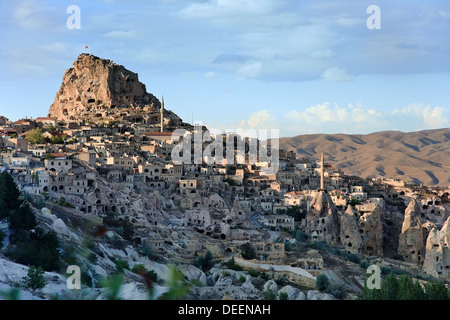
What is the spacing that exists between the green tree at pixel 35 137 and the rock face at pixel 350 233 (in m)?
24.3

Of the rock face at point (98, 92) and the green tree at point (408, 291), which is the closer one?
the green tree at point (408, 291)

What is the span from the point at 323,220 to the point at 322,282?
51.6 feet

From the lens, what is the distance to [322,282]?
4012cm

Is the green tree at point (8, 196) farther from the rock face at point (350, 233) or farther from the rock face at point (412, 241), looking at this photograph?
the rock face at point (412, 241)

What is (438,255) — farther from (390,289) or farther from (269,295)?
(269,295)

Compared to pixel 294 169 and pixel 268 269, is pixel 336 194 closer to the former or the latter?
pixel 294 169

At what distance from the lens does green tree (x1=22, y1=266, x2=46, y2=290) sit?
99.8 ft

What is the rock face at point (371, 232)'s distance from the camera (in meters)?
56.3

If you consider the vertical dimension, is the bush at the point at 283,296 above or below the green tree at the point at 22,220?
below

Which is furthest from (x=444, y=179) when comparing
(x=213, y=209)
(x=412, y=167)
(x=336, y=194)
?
(x=213, y=209)

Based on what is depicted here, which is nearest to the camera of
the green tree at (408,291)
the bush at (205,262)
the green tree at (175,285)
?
the green tree at (175,285)

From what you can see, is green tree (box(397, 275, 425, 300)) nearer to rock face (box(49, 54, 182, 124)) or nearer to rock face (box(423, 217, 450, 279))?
rock face (box(423, 217, 450, 279))

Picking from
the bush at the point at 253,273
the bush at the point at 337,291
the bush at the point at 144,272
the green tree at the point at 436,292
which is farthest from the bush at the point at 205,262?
the green tree at the point at 436,292
